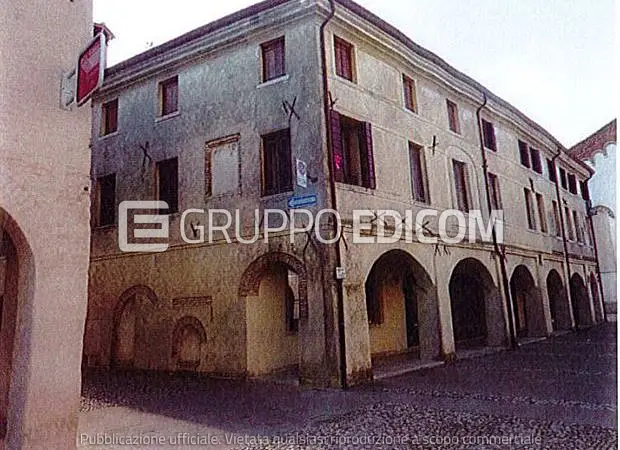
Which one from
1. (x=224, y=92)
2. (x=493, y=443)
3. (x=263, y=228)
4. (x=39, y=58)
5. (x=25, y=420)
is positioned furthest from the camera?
(x=224, y=92)

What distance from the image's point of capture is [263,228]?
538cm

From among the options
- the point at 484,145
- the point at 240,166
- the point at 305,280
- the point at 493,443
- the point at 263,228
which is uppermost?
the point at 484,145

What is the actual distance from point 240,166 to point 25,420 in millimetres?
3788

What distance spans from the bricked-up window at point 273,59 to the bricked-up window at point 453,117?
8.95 feet

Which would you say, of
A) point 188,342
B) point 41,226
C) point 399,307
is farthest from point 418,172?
point 41,226

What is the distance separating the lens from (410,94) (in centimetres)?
639

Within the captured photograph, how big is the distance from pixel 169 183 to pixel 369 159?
2709 millimetres

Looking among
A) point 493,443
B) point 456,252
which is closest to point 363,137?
point 456,252

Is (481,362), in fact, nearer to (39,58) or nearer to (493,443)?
(493,443)

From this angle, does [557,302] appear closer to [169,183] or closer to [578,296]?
[578,296]

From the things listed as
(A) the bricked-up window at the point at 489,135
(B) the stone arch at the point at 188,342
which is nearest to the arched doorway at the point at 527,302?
(A) the bricked-up window at the point at 489,135

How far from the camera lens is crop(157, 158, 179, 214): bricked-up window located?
244 inches

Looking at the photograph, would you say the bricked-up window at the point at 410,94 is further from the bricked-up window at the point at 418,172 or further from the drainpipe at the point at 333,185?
the drainpipe at the point at 333,185

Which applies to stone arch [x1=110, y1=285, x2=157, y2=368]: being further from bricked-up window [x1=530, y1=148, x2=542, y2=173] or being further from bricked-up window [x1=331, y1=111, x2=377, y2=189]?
bricked-up window [x1=530, y1=148, x2=542, y2=173]
